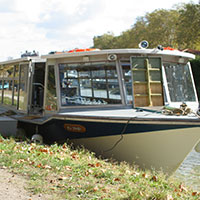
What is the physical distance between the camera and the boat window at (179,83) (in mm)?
9156

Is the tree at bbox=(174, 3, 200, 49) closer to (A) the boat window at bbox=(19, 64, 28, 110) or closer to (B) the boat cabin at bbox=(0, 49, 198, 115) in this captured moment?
(B) the boat cabin at bbox=(0, 49, 198, 115)

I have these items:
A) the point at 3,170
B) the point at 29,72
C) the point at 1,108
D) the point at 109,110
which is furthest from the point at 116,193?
the point at 1,108

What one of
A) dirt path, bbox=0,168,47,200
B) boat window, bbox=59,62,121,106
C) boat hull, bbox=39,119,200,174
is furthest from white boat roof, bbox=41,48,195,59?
dirt path, bbox=0,168,47,200

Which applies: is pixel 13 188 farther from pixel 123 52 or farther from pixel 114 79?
pixel 123 52

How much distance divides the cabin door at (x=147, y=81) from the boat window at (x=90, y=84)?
1.59ft

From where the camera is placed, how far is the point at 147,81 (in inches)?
343

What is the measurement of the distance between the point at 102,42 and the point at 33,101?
57.6 m

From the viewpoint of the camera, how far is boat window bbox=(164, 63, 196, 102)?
9.16 meters

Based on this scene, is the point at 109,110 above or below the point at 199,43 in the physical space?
below

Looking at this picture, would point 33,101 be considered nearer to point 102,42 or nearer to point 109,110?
point 109,110

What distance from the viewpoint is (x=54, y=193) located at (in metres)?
4.75

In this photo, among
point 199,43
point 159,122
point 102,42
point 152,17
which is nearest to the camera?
point 159,122

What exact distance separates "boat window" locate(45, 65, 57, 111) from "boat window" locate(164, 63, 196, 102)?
3056 mm

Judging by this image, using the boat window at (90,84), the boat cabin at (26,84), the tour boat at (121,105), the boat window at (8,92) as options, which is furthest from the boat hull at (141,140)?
the boat window at (8,92)
